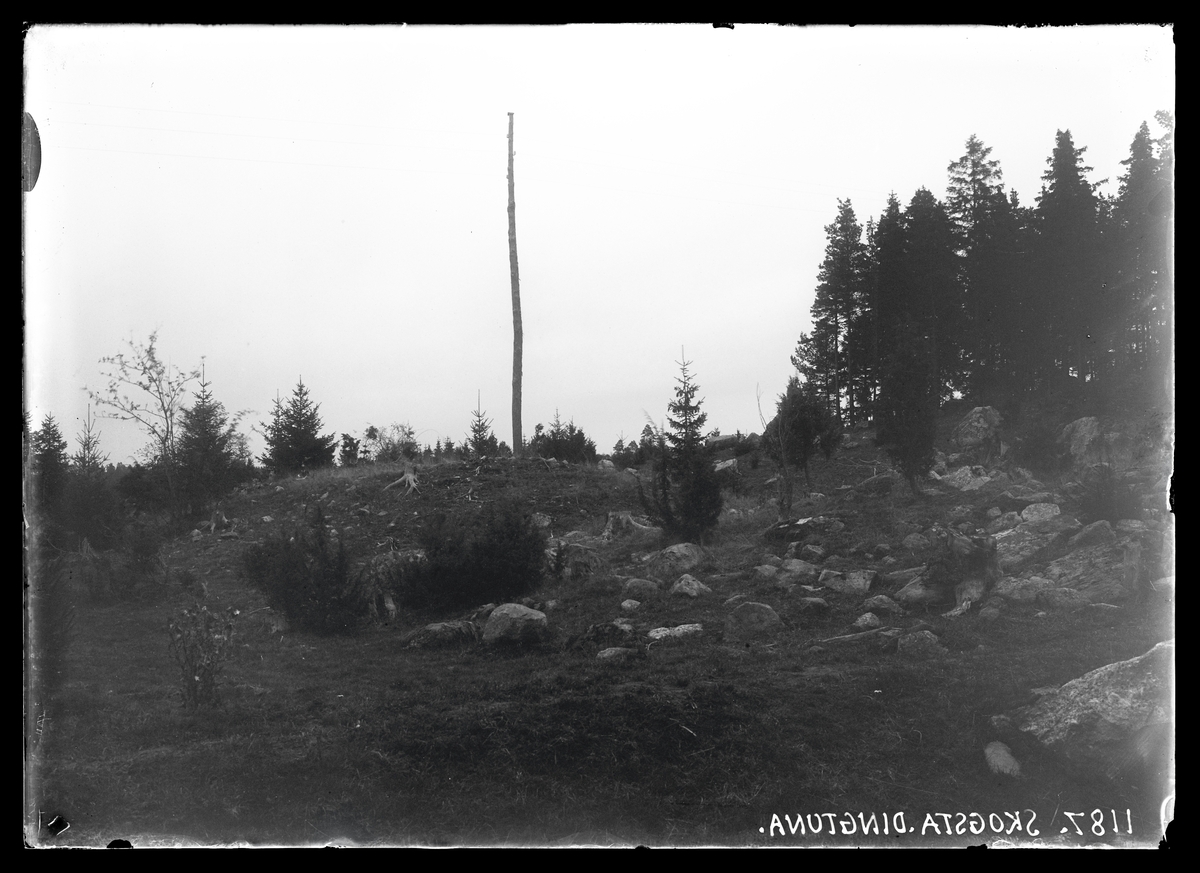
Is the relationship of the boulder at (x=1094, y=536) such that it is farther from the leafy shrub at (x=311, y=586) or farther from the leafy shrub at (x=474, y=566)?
the leafy shrub at (x=311, y=586)

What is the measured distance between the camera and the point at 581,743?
5.55m

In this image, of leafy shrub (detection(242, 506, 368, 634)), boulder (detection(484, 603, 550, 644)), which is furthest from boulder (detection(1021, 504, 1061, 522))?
leafy shrub (detection(242, 506, 368, 634))

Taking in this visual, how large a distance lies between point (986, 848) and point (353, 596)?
807 cm

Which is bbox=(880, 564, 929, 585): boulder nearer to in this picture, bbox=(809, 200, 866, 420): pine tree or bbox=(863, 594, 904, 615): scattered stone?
bbox=(863, 594, 904, 615): scattered stone

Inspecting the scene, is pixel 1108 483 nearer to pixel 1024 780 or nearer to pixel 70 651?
pixel 1024 780

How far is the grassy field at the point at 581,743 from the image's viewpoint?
5047 mm

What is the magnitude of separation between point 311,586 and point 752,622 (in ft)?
20.1

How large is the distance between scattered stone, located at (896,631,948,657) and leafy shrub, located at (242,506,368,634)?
7.12 metres

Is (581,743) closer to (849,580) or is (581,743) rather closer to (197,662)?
(197,662)

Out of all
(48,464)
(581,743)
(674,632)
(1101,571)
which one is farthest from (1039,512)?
(48,464)

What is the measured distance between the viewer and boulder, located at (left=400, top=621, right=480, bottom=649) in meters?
8.64

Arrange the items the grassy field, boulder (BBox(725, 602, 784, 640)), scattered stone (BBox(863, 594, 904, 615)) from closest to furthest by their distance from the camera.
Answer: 1. the grassy field
2. boulder (BBox(725, 602, 784, 640))
3. scattered stone (BBox(863, 594, 904, 615))

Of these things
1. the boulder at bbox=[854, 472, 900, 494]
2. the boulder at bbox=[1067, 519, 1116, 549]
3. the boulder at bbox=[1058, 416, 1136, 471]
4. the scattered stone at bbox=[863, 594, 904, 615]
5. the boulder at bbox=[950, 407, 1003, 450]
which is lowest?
the scattered stone at bbox=[863, 594, 904, 615]

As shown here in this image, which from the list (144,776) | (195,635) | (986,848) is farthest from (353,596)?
(986,848)
